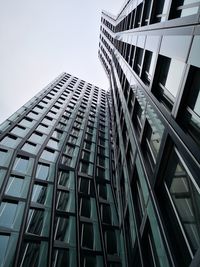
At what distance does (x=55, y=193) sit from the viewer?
20.8m

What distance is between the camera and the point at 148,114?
13.7m

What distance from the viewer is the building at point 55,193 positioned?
1575 centimetres

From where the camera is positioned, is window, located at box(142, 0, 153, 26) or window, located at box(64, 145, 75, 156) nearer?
window, located at box(142, 0, 153, 26)

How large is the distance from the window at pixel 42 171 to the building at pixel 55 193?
3.9 inches

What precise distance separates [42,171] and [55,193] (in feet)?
10.3

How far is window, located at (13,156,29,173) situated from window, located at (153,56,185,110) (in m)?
14.0

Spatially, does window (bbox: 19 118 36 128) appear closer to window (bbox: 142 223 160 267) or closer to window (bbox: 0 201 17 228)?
window (bbox: 0 201 17 228)

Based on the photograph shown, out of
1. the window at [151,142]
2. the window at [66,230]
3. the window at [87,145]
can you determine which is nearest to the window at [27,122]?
the window at [87,145]

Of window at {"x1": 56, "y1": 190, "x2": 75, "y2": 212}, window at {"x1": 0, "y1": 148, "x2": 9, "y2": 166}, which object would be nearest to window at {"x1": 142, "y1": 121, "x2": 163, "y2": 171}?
window at {"x1": 56, "y1": 190, "x2": 75, "y2": 212}

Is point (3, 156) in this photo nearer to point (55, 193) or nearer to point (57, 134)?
point (55, 193)

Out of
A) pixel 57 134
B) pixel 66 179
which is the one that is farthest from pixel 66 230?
pixel 57 134

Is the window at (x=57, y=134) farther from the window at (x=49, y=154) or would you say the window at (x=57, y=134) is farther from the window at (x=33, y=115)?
the window at (x=49, y=154)

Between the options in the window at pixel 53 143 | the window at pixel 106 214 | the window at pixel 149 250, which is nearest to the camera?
the window at pixel 149 250

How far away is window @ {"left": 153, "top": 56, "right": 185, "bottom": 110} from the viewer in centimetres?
997
